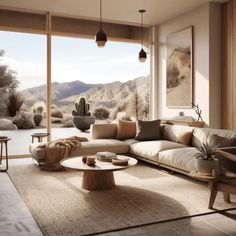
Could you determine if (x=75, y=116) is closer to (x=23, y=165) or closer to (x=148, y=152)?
(x=23, y=165)

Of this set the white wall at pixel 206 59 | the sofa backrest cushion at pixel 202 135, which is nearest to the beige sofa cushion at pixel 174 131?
the sofa backrest cushion at pixel 202 135

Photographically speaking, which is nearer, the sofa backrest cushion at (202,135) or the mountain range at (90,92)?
the sofa backrest cushion at (202,135)

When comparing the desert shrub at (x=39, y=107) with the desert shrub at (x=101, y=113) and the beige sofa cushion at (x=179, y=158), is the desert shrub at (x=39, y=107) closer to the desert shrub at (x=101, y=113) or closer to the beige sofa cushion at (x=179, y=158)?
the desert shrub at (x=101, y=113)

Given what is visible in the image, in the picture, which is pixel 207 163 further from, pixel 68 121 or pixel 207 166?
pixel 68 121

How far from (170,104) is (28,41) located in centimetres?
351

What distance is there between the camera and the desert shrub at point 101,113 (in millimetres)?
7407

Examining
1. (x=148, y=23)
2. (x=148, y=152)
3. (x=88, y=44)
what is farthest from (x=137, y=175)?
(x=148, y=23)

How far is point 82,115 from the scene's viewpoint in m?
7.27

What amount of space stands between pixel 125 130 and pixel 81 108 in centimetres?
146

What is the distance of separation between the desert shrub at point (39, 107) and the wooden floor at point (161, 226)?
3.74 m

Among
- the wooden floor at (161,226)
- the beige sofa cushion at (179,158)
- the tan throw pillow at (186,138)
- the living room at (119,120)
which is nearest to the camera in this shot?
the wooden floor at (161,226)

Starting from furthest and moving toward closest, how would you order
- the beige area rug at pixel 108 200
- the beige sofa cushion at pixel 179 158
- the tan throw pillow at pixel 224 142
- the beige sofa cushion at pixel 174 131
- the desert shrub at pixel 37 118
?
the desert shrub at pixel 37 118 < the beige sofa cushion at pixel 174 131 < the beige sofa cushion at pixel 179 158 < the tan throw pillow at pixel 224 142 < the beige area rug at pixel 108 200

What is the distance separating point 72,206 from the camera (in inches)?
132

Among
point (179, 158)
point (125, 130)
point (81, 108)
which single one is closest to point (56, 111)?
point (81, 108)
